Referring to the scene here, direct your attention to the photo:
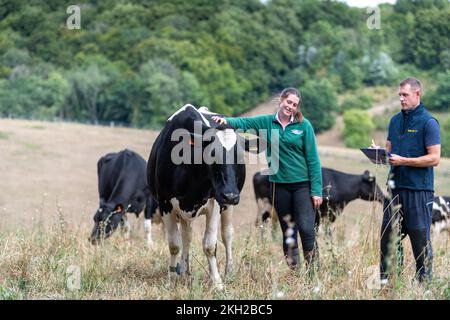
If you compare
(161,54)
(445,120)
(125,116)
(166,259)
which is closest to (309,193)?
(166,259)

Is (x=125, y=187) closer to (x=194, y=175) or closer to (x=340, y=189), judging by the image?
(x=340, y=189)

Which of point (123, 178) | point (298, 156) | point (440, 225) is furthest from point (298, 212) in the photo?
point (440, 225)

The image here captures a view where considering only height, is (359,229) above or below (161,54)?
below

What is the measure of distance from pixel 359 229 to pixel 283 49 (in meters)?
94.3

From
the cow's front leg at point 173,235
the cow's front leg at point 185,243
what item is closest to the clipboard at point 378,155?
the cow's front leg at point 185,243

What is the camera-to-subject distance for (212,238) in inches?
277

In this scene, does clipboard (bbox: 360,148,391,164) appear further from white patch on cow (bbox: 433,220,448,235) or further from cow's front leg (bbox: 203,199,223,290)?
white patch on cow (bbox: 433,220,448,235)

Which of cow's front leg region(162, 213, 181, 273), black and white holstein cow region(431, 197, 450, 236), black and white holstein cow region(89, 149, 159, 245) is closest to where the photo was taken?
cow's front leg region(162, 213, 181, 273)

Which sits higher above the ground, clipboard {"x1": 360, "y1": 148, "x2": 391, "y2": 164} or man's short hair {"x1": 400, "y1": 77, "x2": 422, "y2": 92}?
man's short hair {"x1": 400, "y1": 77, "x2": 422, "y2": 92}

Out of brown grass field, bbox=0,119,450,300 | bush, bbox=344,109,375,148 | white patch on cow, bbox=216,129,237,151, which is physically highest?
bush, bbox=344,109,375,148

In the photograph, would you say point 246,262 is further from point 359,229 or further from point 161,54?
point 161,54

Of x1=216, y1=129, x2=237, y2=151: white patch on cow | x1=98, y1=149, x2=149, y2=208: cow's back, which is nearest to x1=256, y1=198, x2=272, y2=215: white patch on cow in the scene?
x1=98, y1=149, x2=149, y2=208: cow's back

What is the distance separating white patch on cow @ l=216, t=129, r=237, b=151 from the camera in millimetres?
6598

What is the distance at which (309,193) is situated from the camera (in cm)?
694
